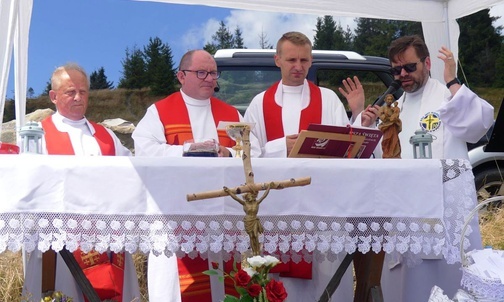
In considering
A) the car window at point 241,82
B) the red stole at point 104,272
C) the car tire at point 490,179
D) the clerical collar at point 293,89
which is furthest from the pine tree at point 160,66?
the red stole at point 104,272

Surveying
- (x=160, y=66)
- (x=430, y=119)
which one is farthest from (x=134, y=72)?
(x=430, y=119)

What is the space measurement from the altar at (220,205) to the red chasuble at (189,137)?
1.73 feet

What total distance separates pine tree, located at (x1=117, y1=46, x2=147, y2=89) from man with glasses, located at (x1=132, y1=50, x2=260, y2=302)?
40.1 feet

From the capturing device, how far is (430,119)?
4.53m

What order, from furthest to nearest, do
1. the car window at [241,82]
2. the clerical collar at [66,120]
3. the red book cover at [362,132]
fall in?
the car window at [241,82], the clerical collar at [66,120], the red book cover at [362,132]

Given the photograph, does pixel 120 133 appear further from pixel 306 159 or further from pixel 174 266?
pixel 306 159

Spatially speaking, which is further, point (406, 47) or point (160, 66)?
point (160, 66)

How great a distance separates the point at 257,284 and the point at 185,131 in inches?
70.9

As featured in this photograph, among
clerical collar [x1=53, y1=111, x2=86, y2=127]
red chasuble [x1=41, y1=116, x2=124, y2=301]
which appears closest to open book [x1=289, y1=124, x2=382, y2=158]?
red chasuble [x1=41, y1=116, x2=124, y2=301]

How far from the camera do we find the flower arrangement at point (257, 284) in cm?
261

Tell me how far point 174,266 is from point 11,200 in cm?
110

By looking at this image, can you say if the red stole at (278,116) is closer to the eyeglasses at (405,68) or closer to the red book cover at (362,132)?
the eyeglasses at (405,68)

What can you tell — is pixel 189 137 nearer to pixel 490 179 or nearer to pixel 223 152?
pixel 223 152

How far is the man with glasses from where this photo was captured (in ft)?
12.7
